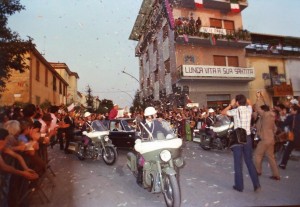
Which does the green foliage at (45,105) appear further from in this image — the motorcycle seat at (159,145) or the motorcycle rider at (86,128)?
the motorcycle seat at (159,145)

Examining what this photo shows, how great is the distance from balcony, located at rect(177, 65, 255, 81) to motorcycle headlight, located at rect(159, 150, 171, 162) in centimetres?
225

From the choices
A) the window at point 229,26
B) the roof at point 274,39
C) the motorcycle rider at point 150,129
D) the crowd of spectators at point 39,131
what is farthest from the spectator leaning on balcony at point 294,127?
the motorcycle rider at point 150,129

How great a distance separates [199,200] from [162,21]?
384cm

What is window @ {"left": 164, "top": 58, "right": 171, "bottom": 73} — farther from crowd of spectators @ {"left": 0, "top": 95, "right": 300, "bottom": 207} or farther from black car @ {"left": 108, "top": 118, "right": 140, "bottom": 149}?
black car @ {"left": 108, "top": 118, "right": 140, "bottom": 149}

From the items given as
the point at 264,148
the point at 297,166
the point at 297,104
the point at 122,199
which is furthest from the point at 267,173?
the point at 122,199

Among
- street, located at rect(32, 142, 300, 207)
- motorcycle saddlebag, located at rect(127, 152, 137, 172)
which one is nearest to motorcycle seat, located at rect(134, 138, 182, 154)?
motorcycle saddlebag, located at rect(127, 152, 137, 172)

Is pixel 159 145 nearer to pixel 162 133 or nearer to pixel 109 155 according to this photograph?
pixel 162 133

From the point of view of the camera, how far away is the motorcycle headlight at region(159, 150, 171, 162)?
11.8 feet

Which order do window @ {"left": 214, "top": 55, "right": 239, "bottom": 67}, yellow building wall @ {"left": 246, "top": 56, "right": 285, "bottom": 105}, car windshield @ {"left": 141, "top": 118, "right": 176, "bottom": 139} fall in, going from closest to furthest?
car windshield @ {"left": 141, "top": 118, "right": 176, "bottom": 139}, yellow building wall @ {"left": 246, "top": 56, "right": 285, "bottom": 105}, window @ {"left": 214, "top": 55, "right": 239, "bottom": 67}

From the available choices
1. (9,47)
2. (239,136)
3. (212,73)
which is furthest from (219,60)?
(9,47)

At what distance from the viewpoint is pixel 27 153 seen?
11.6 ft

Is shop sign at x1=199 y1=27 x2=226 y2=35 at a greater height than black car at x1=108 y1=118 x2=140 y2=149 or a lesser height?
greater

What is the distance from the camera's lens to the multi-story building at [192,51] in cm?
549

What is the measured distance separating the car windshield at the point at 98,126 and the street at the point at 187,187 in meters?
0.97
